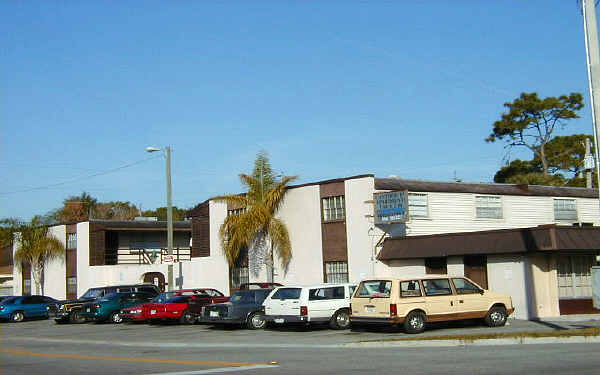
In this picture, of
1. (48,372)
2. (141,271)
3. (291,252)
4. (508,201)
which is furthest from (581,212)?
(48,372)

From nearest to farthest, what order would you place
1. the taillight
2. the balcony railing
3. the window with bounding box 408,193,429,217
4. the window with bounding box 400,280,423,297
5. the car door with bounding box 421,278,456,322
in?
the window with bounding box 400,280,423,297
the car door with bounding box 421,278,456,322
the taillight
the window with bounding box 408,193,429,217
the balcony railing

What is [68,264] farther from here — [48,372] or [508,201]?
[48,372]

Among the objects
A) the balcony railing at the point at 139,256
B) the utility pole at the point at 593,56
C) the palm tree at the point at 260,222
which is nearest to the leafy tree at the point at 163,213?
the balcony railing at the point at 139,256

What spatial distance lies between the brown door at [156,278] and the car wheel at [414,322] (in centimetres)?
2563

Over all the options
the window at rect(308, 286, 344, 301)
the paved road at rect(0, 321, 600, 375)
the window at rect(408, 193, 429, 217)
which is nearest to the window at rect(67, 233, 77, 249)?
the paved road at rect(0, 321, 600, 375)

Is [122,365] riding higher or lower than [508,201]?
lower

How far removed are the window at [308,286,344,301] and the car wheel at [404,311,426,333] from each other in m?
3.53

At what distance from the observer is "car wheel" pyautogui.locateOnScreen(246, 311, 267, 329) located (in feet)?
85.1

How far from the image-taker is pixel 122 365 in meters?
15.8

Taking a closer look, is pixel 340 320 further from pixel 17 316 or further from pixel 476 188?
pixel 17 316

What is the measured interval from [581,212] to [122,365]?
2695 cm

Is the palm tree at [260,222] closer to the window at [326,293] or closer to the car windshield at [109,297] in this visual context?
the car windshield at [109,297]

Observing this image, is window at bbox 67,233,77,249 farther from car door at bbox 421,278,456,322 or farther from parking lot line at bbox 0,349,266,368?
car door at bbox 421,278,456,322

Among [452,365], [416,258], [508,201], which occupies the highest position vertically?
[508,201]
